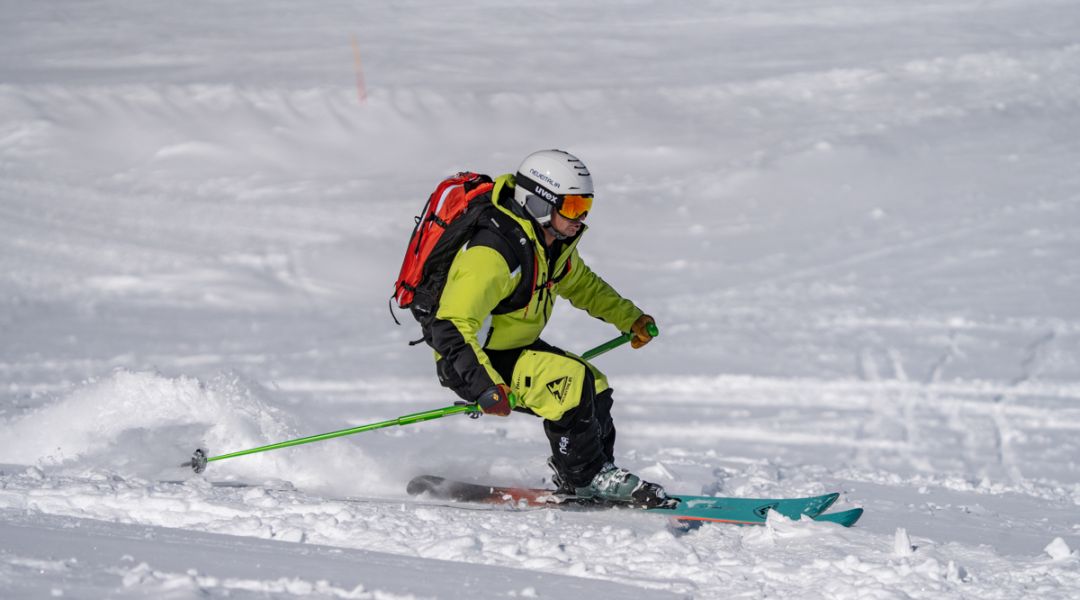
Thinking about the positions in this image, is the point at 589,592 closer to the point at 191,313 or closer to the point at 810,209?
the point at 191,313

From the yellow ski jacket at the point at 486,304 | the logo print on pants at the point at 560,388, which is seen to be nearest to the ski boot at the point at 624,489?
the logo print on pants at the point at 560,388

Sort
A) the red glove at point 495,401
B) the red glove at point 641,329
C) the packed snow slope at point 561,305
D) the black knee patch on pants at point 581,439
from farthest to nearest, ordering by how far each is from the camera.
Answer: the red glove at point 641,329 < the black knee patch on pants at point 581,439 < the red glove at point 495,401 < the packed snow slope at point 561,305

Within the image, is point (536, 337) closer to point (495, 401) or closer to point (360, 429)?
point (495, 401)

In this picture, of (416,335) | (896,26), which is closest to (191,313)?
(416,335)

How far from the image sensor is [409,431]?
7766 millimetres

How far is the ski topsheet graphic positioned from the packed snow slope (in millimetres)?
197

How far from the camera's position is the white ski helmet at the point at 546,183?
4691mm

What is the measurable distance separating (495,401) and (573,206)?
939 mm

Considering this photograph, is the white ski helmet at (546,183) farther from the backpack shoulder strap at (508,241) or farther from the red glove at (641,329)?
the red glove at (641,329)

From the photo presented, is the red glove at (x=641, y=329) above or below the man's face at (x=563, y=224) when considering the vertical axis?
below

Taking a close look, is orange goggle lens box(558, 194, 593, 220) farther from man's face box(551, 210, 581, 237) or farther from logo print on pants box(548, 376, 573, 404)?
logo print on pants box(548, 376, 573, 404)

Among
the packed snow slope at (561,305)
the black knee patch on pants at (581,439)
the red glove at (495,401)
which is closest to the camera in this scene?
the packed snow slope at (561,305)

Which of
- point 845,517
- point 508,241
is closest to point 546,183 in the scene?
point 508,241

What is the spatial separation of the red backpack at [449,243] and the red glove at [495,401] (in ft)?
1.37
